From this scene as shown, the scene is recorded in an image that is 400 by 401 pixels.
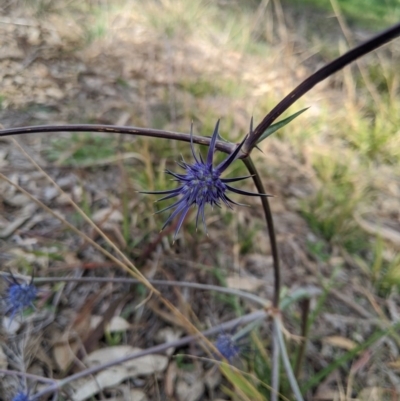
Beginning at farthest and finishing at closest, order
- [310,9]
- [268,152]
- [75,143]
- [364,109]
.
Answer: [310,9], [364,109], [268,152], [75,143]

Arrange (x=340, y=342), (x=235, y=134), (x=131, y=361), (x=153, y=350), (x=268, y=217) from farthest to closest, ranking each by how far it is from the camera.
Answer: (x=235, y=134), (x=340, y=342), (x=131, y=361), (x=153, y=350), (x=268, y=217)

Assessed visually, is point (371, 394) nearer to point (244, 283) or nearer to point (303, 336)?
point (303, 336)

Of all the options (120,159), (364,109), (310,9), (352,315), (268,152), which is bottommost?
(352,315)

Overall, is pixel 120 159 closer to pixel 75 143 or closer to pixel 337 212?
pixel 75 143

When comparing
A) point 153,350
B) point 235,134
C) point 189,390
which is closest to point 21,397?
point 153,350

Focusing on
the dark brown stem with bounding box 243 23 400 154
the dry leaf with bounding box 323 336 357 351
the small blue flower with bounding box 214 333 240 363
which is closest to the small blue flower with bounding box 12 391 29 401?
the small blue flower with bounding box 214 333 240 363

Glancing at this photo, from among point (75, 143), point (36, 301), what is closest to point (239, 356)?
point (36, 301)
